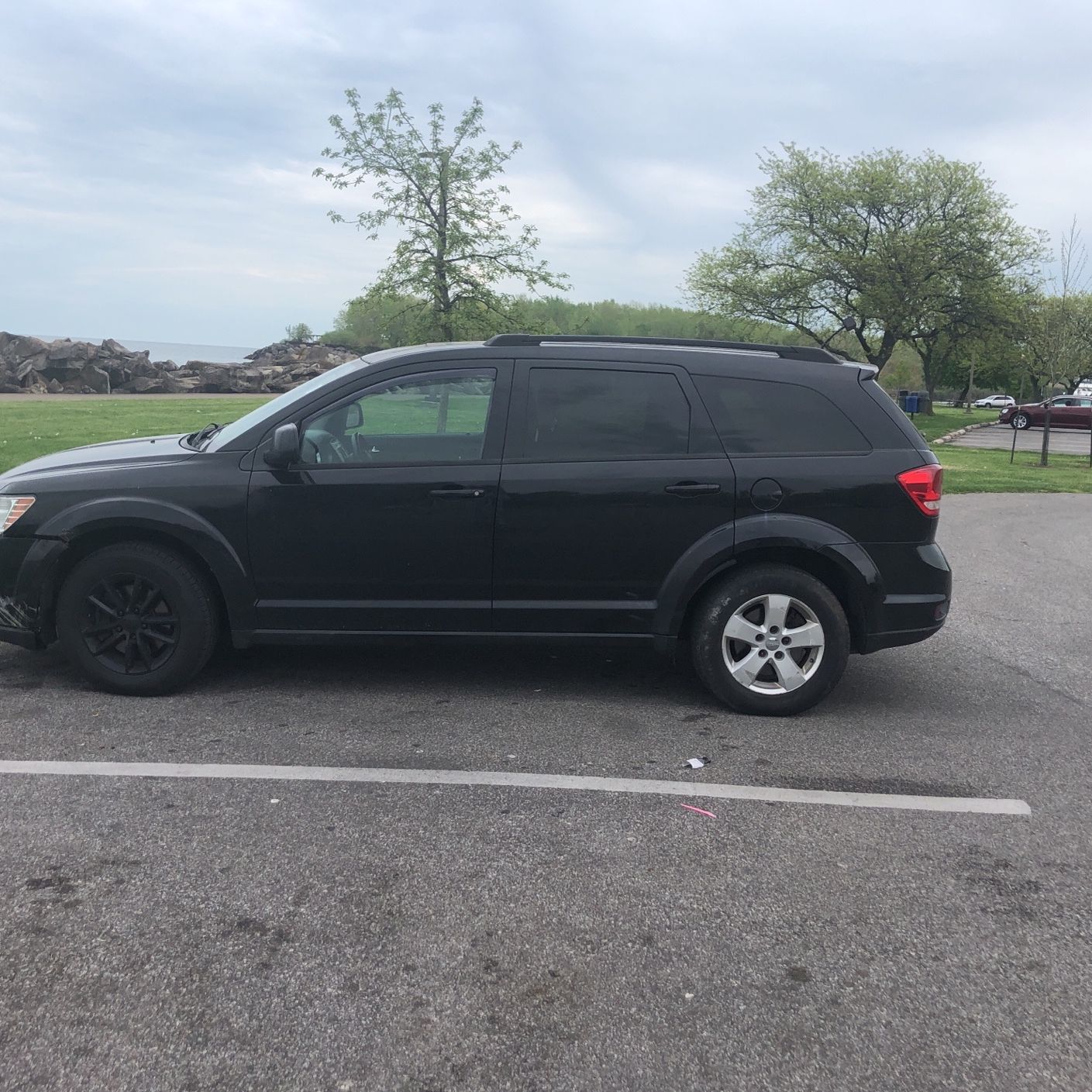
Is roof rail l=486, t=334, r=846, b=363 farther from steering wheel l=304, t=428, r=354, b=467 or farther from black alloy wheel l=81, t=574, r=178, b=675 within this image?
black alloy wheel l=81, t=574, r=178, b=675

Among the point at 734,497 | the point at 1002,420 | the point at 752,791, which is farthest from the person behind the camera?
the point at 1002,420

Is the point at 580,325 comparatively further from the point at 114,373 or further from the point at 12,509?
the point at 12,509

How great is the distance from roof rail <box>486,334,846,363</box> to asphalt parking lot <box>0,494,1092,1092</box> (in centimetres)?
177

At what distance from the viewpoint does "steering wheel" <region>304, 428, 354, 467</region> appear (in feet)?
16.2

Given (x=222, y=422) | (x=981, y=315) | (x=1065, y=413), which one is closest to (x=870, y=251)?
(x=981, y=315)

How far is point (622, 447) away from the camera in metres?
4.93

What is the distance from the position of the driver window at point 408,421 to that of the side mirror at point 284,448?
4.1 inches

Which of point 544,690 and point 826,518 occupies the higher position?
point 826,518

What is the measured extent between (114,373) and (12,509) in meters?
45.2

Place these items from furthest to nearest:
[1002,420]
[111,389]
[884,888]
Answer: [1002,420]
[111,389]
[884,888]

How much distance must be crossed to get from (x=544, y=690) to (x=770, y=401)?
1.85 meters

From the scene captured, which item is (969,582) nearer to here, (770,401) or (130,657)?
(770,401)

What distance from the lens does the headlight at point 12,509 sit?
193 inches

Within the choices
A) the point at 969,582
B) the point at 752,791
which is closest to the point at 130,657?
the point at 752,791
